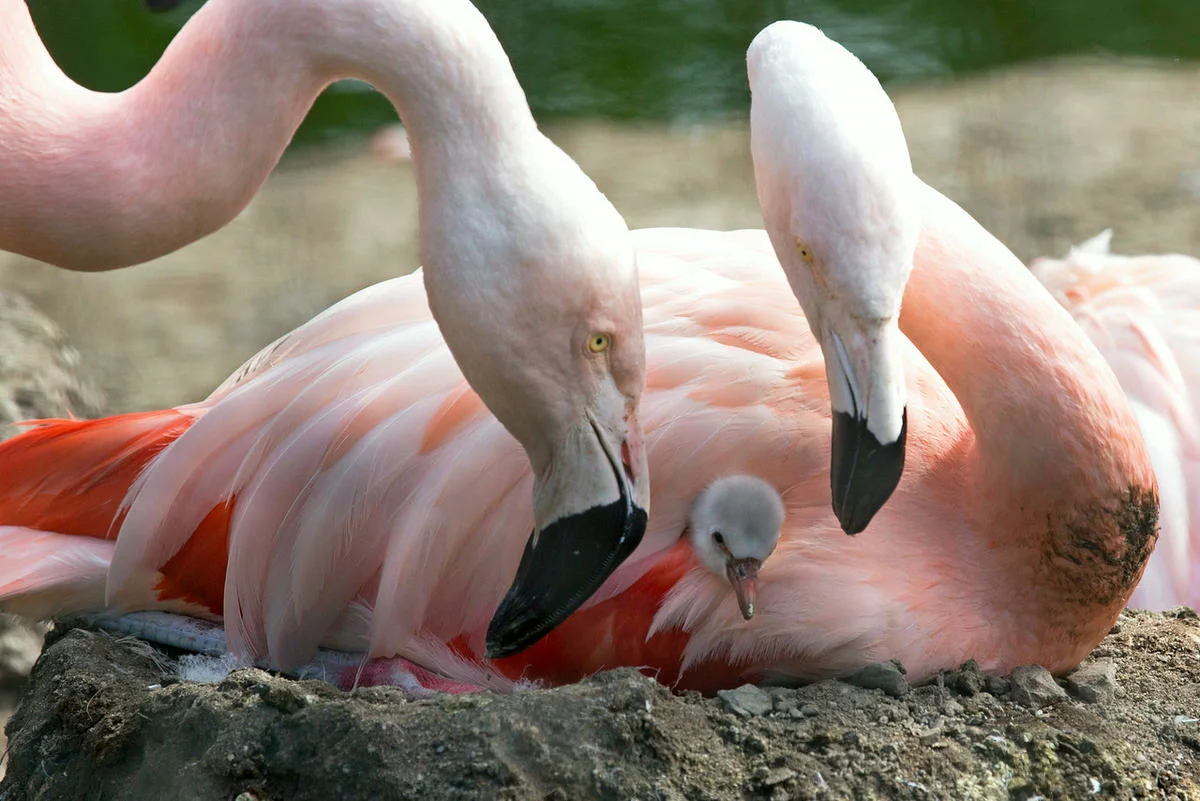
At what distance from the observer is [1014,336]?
7.86 ft

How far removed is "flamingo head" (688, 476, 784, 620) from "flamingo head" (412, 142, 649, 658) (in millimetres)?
215

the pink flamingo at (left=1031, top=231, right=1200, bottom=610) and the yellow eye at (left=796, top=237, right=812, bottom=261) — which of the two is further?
the pink flamingo at (left=1031, top=231, right=1200, bottom=610)

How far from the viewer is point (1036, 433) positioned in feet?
7.73

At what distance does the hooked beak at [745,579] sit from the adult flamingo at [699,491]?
0.09m

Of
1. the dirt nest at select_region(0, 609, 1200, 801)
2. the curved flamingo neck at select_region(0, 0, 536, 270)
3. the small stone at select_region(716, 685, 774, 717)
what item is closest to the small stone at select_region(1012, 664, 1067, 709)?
the dirt nest at select_region(0, 609, 1200, 801)

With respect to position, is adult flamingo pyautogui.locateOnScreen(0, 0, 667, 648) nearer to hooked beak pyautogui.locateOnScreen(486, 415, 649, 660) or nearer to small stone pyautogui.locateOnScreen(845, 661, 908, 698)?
hooked beak pyautogui.locateOnScreen(486, 415, 649, 660)

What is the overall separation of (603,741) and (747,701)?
0.32m

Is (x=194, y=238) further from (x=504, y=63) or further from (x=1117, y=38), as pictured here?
(x=1117, y=38)

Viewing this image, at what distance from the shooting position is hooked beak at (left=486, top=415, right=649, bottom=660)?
208cm

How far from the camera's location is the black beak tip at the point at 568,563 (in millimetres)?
2084

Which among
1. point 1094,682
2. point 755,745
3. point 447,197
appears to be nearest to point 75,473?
point 447,197

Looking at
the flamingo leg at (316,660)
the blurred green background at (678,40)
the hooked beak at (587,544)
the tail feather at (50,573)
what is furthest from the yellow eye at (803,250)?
the blurred green background at (678,40)

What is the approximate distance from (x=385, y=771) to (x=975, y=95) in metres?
5.61

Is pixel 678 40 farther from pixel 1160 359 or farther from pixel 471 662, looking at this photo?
pixel 471 662
